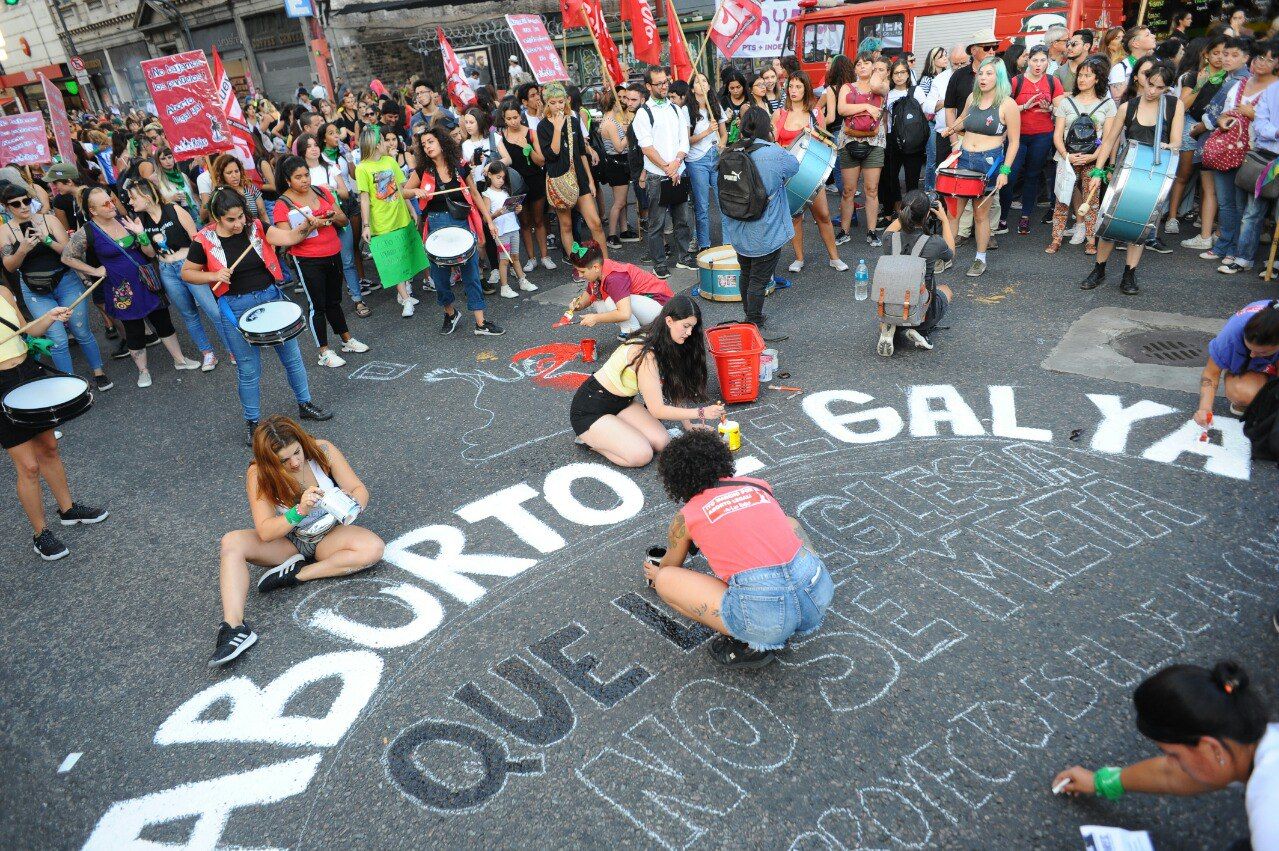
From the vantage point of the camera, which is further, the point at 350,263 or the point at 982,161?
the point at 350,263

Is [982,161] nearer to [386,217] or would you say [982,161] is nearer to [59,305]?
[386,217]

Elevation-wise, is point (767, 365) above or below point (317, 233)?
below

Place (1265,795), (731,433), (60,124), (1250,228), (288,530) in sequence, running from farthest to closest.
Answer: (60,124)
(1250,228)
(731,433)
(288,530)
(1265,795)

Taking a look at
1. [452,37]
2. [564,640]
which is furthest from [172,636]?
[452,37]

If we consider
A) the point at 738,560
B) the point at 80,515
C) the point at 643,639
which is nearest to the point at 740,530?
the point at 738,560

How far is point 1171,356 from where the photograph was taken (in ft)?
19.7

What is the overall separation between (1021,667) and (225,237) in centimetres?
579

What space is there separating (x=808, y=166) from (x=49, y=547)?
662 cm

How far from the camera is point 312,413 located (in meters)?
6.39

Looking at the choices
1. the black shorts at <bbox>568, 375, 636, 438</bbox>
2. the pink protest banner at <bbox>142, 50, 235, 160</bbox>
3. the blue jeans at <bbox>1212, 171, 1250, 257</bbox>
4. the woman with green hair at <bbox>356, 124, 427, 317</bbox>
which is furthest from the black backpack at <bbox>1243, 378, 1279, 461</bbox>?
the pink protest banner at <bbox>142, 50, 235, 160</bbox>

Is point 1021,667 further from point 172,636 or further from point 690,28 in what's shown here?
point 690,28

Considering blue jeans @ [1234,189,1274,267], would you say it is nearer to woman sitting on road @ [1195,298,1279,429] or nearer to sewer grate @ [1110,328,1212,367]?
sewer grate @ [1110,328,1212,367]

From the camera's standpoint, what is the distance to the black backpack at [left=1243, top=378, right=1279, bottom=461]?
419 centimetres

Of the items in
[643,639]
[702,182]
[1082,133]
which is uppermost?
[1082,133]
